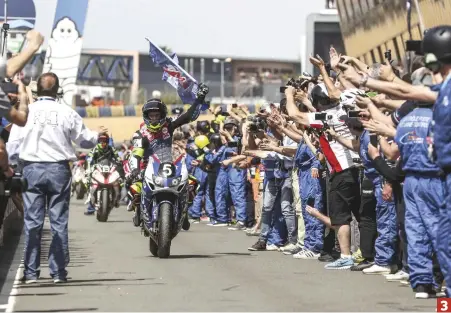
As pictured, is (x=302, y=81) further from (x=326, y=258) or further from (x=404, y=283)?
(x=404, y=283)

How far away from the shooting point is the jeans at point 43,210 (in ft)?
45.4

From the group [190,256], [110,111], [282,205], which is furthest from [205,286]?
[110,111]

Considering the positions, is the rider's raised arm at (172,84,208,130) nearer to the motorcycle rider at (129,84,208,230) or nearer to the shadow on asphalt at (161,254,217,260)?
the motorcycle rider at (129,84,208,230)

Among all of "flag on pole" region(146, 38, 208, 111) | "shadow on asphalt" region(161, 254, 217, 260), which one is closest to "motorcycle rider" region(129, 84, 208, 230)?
"shadow on asphalt" region(161, 254, 217, 260)

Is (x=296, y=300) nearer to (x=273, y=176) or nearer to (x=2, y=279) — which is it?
(x=2, y=279)

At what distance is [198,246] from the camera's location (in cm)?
1991

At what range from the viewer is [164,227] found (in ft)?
55.5

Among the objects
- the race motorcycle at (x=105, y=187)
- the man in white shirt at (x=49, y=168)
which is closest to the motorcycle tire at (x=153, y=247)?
the man in white shirt at (x=49, y=168)

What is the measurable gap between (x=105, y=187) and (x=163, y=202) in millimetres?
11907

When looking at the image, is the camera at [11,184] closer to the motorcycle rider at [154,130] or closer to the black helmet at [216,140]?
the motorcycle rider at [154,130]

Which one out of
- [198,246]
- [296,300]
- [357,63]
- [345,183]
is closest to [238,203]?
[198,246]

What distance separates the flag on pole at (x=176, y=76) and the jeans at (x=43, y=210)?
5628 millimetres

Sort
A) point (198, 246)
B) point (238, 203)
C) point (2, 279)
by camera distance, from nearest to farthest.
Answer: point (2, 279), point (198, 246), point (238, 203)

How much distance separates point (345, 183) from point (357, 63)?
2.14 m
